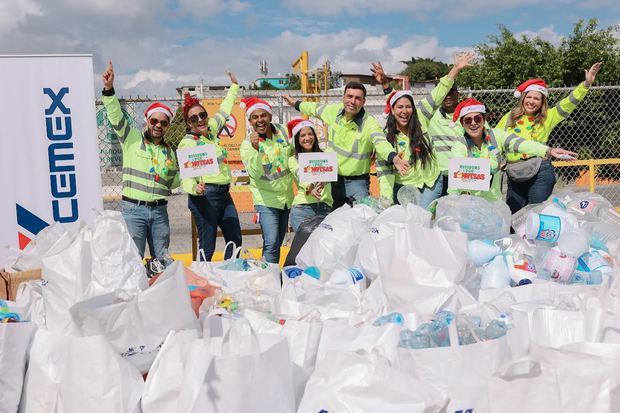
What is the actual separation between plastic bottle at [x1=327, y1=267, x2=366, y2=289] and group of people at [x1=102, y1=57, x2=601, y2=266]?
5.31 feet

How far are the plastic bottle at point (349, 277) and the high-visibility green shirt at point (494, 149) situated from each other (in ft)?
5.29

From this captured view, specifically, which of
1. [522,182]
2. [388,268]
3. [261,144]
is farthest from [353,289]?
[522,182]

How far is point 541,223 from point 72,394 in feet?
8.24

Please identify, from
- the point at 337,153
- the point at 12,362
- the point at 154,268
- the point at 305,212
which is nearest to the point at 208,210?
the point at 305,212

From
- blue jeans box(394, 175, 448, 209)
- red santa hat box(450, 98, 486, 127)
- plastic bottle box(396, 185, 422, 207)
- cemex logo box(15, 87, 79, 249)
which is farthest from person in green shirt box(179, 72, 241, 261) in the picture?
red santa hat box(450, 98, 486, 127)

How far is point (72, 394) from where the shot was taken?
2.15 meters

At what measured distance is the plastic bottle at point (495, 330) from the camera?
2211mm

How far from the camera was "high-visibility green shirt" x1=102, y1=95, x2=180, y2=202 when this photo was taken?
181 inches

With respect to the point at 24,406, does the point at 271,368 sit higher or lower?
higher

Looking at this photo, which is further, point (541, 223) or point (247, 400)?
point (541, 223)

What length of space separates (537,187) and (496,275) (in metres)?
2.27

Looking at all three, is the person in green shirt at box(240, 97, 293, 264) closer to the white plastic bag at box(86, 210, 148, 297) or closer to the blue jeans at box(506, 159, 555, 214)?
the blue jeans at box(506, 159, 555, 214)

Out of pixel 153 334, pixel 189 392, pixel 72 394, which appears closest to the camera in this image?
pixel 189 392

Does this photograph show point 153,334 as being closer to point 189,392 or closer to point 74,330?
point 74,330
